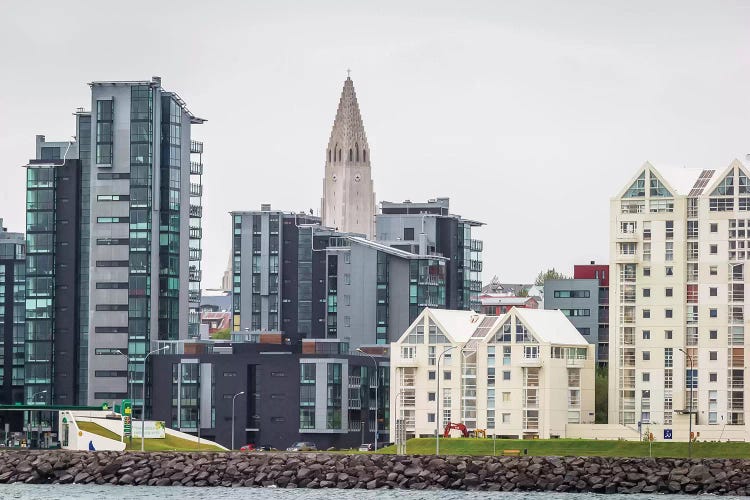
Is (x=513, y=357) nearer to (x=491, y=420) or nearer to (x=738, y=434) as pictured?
(x=491, y=420)

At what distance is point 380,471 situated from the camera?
134000 mm

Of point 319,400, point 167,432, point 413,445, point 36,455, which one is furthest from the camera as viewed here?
point 319,400

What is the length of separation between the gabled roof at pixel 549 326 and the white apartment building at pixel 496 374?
0.30 ft

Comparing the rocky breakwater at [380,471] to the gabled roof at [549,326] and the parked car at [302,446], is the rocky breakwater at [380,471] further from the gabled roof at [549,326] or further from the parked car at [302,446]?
the parked car at [302,446]

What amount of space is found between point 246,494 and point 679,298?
61.4 meters

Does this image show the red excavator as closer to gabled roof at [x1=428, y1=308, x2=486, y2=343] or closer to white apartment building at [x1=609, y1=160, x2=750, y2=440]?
gabled roof at [x1=428, y1=308, x2=486, y2=343]

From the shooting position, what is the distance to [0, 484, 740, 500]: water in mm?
119938

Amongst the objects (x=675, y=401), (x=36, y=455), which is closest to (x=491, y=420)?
(x=675, y=401)

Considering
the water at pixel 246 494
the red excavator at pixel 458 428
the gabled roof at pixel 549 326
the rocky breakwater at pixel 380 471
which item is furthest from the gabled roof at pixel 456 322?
the water at pixel 246 494

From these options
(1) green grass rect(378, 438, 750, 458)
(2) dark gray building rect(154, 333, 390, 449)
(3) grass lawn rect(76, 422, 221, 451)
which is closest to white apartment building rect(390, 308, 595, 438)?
(1) green grass rect(378, 438, 750, 458)

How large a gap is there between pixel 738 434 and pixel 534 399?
742 inches

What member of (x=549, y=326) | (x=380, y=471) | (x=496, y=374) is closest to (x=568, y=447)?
(x=496, y=374)

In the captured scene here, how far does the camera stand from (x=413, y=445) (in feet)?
542

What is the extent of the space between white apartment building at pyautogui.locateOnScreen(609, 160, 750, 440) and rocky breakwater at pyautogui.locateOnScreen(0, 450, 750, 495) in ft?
134
